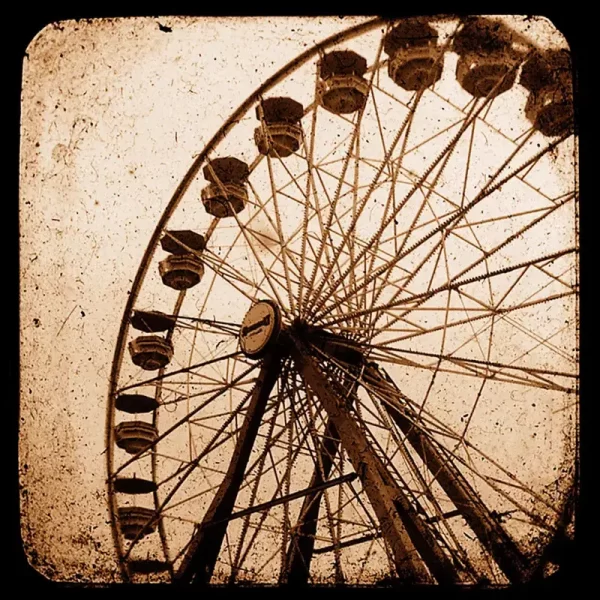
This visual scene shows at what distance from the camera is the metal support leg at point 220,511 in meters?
6.83

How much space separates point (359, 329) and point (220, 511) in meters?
1.79

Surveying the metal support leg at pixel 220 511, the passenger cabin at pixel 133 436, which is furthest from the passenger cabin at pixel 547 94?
the passenger cabin at pixel 133 436

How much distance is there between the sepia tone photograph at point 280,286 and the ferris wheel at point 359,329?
0.04m

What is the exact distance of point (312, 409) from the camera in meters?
8.24

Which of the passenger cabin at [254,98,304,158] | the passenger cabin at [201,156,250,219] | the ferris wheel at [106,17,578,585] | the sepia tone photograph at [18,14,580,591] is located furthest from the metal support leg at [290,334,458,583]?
the passenger cabin at [254,98,304,158]

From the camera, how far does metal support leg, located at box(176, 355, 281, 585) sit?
269 inches

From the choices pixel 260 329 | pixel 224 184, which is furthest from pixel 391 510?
pixel 224 184

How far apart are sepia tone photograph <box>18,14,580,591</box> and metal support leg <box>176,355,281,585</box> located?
26mm

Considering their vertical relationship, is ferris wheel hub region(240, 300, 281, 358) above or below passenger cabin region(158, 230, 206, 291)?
below

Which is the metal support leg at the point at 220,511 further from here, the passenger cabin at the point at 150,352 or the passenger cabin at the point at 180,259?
the passenger cabin at the point at 180,259

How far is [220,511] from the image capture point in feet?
22.9

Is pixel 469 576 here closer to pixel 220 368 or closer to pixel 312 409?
pixel 312 409

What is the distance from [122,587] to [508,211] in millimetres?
7436

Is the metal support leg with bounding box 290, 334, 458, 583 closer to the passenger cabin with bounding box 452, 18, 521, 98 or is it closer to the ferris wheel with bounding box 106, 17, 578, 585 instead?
the ferris wheel with bounding box 106, 17, 578, 585
